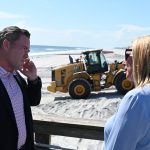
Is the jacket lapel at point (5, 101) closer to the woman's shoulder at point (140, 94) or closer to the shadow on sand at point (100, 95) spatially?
the woman's shoulder at point (140, 94)

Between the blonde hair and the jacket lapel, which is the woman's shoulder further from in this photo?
the jacket lapel

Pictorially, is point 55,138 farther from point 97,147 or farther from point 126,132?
point 126,132

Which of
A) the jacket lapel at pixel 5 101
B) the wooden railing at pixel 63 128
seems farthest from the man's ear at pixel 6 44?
the wooden railing at pixel 63 128

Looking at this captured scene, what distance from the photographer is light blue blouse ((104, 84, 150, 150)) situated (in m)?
1.75

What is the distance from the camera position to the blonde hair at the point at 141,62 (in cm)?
180

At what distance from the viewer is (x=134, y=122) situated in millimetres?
1752

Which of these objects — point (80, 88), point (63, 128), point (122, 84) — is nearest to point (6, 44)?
point (63, 128)

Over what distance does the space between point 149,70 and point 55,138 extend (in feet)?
18.3

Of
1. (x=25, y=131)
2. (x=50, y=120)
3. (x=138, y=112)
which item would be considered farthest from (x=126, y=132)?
(x=50, y=120)

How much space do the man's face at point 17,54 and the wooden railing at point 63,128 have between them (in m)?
0.52

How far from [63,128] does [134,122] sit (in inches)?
45.0

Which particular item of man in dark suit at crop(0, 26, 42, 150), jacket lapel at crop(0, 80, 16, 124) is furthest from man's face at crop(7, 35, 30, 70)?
jacket lapel at crop(0, 80, 16, 124)

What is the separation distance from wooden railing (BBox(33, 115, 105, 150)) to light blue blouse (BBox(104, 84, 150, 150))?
34.0 inches

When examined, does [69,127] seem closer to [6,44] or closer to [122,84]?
[6,44]
